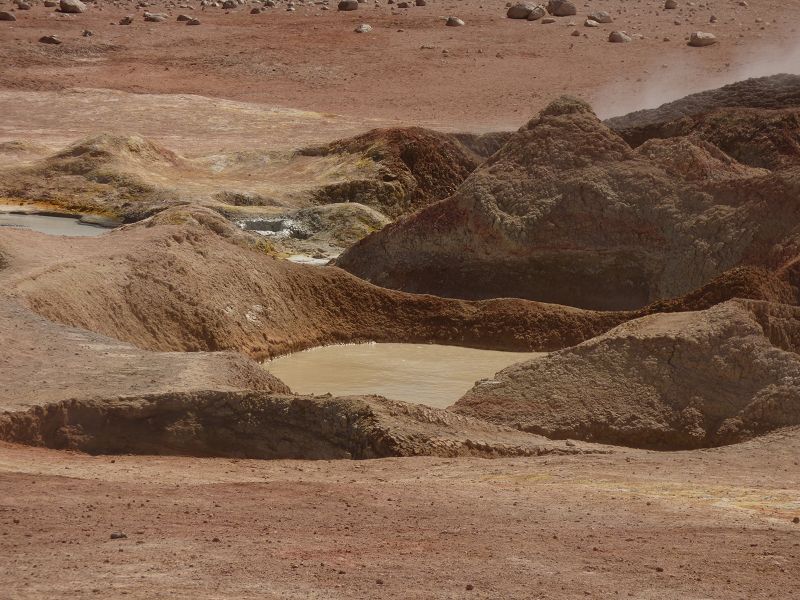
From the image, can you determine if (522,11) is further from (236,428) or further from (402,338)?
(236,428)

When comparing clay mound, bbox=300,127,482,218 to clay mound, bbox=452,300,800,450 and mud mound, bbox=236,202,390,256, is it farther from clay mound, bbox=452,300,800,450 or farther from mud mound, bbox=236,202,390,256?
clay mound, bbox=452,300,800,450

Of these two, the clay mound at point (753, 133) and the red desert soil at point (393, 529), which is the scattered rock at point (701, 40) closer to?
the clay mound at point (753, 133)

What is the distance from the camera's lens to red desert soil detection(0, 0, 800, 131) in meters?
42.6

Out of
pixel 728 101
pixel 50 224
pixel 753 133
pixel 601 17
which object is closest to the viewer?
pixel 753 133

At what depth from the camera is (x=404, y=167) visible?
30234mm

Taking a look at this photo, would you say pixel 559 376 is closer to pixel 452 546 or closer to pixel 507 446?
pixel 507 446

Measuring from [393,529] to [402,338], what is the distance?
10.6 meters

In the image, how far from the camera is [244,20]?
2131 inches

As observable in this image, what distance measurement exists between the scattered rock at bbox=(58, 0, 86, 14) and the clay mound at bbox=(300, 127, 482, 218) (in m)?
24.2

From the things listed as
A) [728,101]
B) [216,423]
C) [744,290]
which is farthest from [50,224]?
[216,423]

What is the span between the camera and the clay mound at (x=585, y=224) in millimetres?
20891

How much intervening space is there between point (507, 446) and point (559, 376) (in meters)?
2.39

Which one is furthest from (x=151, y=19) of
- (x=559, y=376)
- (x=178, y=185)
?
(x=559, y=376)

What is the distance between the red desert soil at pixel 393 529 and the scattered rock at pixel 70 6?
1748 inches
